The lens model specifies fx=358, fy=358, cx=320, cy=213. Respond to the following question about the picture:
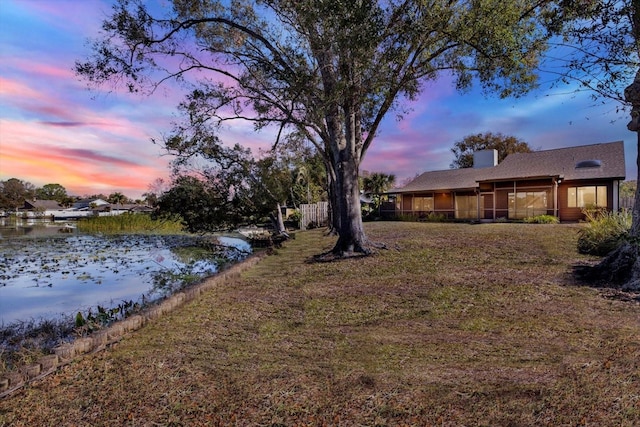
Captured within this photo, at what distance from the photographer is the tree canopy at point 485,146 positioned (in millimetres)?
41031

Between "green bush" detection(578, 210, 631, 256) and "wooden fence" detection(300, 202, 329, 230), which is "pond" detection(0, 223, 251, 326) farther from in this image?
"green bush" detection(578, 210, 631, 256)

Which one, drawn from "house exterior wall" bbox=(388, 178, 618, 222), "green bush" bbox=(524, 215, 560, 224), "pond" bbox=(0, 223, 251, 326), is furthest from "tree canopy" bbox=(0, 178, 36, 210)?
"green bush" bbox=(524, 215, 560, 224)

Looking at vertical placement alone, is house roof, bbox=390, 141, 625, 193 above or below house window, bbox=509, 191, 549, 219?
above

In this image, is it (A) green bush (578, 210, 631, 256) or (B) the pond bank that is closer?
(B) the pond bank

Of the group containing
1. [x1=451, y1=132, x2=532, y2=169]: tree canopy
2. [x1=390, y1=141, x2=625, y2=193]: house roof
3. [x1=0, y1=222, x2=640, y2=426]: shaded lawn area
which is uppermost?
[x1=451, y1=132, x2=532, y2=169]: tree canopy

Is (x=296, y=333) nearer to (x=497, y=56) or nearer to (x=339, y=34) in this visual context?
(x=339, y=34)

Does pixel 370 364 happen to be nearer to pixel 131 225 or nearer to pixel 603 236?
pixel 603 236

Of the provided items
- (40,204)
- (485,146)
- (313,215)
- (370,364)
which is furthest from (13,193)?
(370,364)

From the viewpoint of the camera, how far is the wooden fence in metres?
24.8

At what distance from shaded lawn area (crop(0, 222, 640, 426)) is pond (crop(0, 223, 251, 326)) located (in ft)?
9.20

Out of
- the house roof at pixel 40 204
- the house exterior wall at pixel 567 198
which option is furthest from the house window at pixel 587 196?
the house roof at pixel 40 204

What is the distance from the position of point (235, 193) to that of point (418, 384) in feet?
50.7

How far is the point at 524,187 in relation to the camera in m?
24.2

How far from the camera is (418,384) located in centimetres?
316
